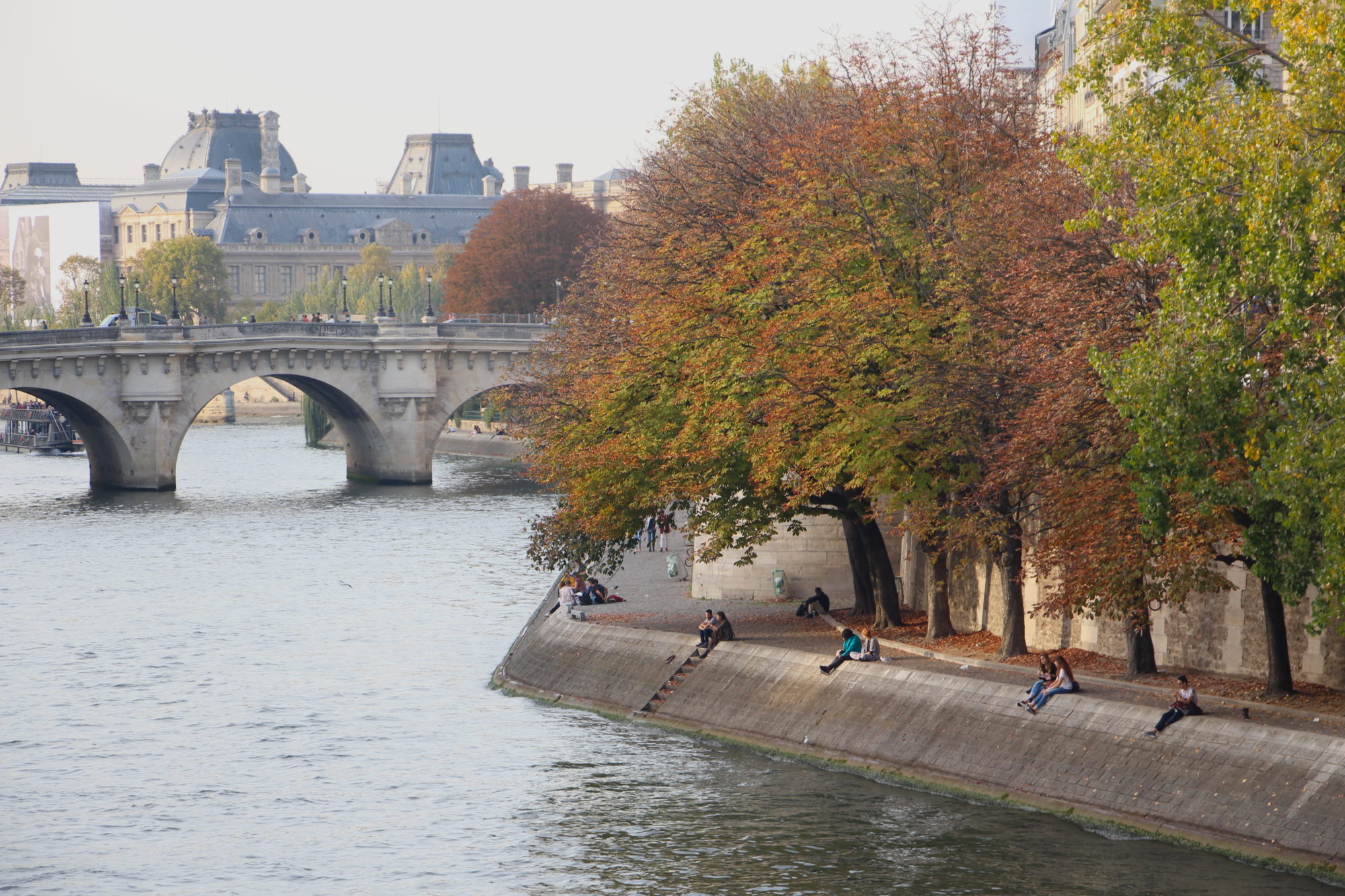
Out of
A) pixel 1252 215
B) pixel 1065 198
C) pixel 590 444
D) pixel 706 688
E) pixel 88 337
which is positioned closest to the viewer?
pixel 1252 215

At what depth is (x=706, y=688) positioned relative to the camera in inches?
1491

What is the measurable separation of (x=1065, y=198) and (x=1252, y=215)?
29.2 ft

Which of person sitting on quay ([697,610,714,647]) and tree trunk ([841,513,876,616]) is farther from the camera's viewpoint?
tree trunk ([841,513,876,616])

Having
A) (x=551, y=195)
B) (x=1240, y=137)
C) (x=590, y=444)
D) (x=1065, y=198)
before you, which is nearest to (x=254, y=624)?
(x=590, y=444)

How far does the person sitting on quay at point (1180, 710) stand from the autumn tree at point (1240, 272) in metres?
2.75

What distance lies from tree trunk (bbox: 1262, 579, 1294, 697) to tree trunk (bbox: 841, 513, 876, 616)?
1322cm

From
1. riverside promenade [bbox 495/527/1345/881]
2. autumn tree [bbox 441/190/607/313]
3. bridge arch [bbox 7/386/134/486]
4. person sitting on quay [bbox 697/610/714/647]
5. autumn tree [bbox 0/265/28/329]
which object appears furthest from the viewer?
autumn tree [bbox 0/265/28/329]

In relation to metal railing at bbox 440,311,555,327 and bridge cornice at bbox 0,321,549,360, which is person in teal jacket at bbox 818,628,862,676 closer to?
bridge cornice at bbox 0,321,549,360

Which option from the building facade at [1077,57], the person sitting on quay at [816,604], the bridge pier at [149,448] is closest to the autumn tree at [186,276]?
the bridge pier at [149,448]

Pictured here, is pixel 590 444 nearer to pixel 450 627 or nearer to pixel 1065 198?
pixel 450 627

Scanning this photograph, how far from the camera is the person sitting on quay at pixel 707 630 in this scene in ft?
129

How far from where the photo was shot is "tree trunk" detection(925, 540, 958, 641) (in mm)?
38875

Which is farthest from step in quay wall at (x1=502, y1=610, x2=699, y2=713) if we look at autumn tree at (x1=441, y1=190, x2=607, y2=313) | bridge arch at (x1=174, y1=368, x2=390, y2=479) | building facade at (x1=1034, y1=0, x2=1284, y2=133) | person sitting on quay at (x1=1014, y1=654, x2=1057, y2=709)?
autumn tree at (x1=441, y1=190, x2=607, y2=313)

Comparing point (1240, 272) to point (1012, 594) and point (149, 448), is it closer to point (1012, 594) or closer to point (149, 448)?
point (1012, 594)
